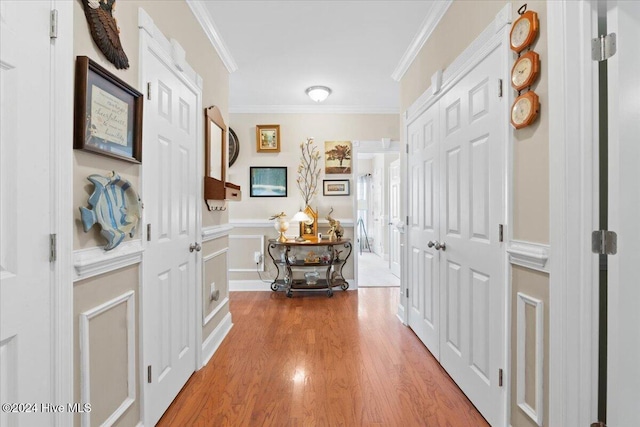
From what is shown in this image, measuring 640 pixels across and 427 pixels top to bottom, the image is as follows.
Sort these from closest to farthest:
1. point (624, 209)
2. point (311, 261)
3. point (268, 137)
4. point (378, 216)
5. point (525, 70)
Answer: point (624, 209) < point (525, 70) < point (311, 261) < point (268, 137) < point (378, 216)

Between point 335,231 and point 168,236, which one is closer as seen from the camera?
point 168,236

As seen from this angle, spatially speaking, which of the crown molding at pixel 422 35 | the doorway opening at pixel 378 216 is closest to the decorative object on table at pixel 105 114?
the crown molding at pixel 422 35

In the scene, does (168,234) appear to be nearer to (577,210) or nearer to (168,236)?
(168,236)

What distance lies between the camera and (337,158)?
173 inches

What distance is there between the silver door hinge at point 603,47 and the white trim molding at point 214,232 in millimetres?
2333

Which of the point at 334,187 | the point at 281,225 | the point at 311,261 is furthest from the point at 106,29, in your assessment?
the point at 334,187

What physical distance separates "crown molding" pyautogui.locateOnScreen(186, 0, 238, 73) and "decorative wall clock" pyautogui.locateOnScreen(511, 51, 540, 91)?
6.66 feet

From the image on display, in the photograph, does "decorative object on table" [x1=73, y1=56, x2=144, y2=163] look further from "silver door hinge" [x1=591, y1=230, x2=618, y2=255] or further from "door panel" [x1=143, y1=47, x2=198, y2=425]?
"silver door hinge" [x1=591, y1=230, x2=618, y2=255]

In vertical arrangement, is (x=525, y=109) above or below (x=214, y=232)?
above

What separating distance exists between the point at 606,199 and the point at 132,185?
1941 mm

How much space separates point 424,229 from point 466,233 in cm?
Answer: 70

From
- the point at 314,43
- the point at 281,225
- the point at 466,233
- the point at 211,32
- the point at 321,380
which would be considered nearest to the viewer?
the point at 466,233

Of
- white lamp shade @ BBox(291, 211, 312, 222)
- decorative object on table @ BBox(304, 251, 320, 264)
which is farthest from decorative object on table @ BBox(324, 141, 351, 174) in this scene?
decorative object on table @ BBox(304, 251, 320, 264)

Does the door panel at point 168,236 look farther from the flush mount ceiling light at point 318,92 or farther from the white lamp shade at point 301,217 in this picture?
the white lamp shade at point 301,217
